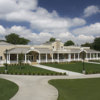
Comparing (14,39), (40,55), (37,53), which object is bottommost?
(40,55)

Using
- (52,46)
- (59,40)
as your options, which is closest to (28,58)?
(52,46)

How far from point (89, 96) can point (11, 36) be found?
71.8 m

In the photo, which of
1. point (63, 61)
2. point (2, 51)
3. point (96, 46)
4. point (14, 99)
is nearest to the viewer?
point (14, 99)

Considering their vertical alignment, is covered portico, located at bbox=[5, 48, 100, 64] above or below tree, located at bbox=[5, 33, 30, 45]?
below

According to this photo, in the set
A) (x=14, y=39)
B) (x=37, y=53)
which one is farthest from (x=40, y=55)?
(x=14, y=39)

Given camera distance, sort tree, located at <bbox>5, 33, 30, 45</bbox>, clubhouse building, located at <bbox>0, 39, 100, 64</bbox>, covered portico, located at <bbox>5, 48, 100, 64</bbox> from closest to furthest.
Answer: clubhouse building, located at <bbox>0, 39, 100, 64</bbox> < covered portico, located at <bbox>5, 48, 100, 64</bbox> < tree, located at <bbox>5, 33, 30, 45</bbox>

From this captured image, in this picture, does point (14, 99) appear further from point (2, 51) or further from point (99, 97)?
point (2, 51)

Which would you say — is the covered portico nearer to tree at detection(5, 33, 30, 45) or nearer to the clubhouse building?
the clubhouse building

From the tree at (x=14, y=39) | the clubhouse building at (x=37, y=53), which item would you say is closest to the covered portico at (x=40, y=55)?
the clubhouse building at (x=37, y=53)

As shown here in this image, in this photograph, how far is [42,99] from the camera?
8.96 m

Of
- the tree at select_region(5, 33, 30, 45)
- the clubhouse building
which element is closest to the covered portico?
the clubhouse building

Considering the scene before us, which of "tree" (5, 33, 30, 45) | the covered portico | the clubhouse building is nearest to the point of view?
the clubhouse building

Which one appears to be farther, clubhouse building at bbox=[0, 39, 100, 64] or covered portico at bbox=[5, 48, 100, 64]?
covered portico at bbox=[5, 48, 100, 64]

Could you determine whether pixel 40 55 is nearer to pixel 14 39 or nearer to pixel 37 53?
pixel 37 53
